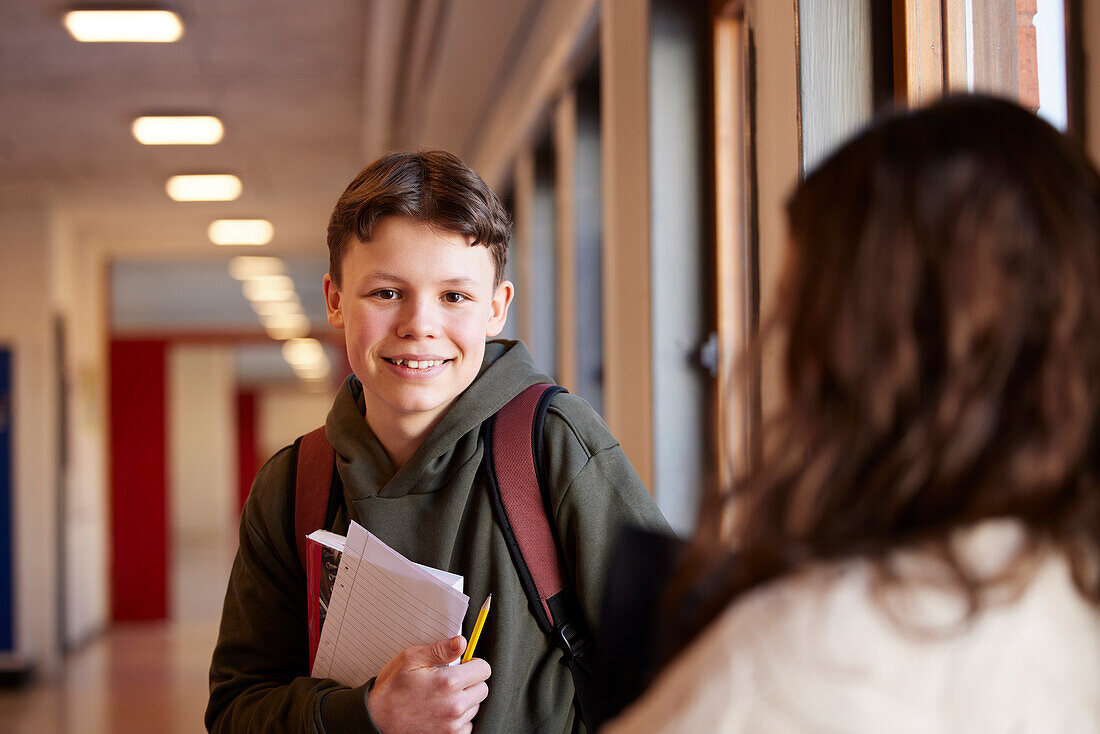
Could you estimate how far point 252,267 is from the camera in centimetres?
1066

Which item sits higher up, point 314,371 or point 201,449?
point 314,371

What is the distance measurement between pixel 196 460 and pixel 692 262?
65.1 ft

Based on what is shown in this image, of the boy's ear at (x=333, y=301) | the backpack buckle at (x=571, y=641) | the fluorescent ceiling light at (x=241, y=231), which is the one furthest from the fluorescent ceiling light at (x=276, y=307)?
the backpack buckle at (x=571, y=641)

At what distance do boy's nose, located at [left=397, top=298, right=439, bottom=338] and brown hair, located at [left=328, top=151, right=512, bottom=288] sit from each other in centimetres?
9

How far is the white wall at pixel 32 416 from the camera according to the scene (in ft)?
24.7

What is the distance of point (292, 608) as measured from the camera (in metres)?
1.23

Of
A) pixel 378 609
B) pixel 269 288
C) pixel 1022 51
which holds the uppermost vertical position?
pixel 269 288

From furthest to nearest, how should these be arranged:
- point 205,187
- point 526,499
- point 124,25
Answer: point 205,187 < point 124,25 < point 526,499

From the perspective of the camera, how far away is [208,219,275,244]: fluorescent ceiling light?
8.67 metres

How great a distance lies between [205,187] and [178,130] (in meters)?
1.63

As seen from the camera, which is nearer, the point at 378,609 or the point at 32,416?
the point at 378,609

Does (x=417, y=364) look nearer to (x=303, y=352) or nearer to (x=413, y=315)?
(x=413, y=315)

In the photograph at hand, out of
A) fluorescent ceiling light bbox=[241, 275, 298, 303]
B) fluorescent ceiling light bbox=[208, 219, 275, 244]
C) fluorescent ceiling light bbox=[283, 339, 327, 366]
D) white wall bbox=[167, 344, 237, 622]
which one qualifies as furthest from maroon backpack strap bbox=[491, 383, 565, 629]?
fluorescent ceiling light bbox=[283, 339, 327, 366]

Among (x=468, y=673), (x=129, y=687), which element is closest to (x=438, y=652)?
(x=468, y=673)
